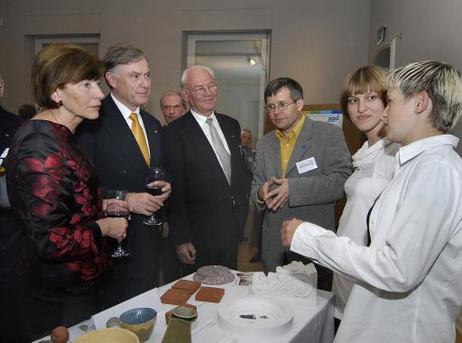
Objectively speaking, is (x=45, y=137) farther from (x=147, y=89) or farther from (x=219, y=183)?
(x=219, y=183)

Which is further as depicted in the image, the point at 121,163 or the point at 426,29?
the point at 426,29

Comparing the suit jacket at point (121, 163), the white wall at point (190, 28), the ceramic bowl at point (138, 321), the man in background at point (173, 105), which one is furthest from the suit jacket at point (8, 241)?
the white wall at point (190, 28)

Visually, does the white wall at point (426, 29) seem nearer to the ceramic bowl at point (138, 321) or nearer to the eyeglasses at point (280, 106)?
the eyeglasses at point (280, 106)

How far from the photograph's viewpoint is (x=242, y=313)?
1.41m

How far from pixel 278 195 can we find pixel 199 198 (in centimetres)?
53

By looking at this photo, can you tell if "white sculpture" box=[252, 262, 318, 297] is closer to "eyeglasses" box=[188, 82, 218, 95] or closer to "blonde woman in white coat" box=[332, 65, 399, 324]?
"blonde woman in white coat" box=[332, 65, 399, 324]

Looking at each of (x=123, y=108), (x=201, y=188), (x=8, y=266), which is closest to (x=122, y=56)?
(x=123, y=108)

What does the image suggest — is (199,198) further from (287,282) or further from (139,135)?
(287,282)

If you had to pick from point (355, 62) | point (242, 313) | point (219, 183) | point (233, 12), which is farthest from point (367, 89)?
point (233, 12)

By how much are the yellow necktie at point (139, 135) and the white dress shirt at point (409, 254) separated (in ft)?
3.83

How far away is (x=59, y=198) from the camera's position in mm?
1381

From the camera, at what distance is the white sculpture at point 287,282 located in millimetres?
1598

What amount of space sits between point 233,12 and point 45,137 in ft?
13.6

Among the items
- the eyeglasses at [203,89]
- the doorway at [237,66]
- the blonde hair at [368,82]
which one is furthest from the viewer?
the doorway at [237,66]
